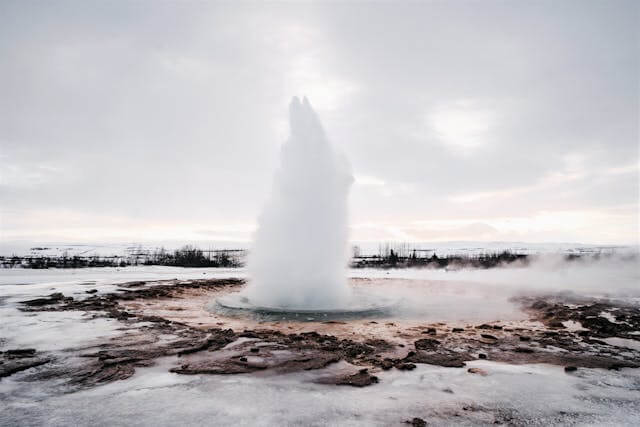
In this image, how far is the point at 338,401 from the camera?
493 centimetres

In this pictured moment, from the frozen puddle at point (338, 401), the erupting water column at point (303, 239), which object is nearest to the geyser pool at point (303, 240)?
the erupting water column at point (303, 239)

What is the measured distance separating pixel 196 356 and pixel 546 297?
51.9ft

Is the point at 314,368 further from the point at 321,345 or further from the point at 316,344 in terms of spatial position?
the point at 316,344

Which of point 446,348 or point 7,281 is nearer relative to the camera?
point 446,348

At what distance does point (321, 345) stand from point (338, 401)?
3.05 m

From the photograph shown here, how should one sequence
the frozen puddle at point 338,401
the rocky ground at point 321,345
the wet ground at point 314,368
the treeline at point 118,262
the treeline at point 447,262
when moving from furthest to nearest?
the treeline at point 447,262
the treeline at point 118,262
the rocky ground at point 321,345
the wet ground at point 314,368
the frozen puddle at point 338,401

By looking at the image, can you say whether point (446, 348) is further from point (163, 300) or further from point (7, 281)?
point (7, 281)

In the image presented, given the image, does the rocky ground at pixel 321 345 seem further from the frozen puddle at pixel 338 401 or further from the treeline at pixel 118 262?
the treeline at pixel 118 262

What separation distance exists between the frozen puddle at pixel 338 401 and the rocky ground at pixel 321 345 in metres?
0.34

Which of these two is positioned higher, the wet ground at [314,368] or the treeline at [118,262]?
the wet ground at [314,368]

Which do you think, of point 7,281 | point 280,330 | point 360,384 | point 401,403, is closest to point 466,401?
point 401,403

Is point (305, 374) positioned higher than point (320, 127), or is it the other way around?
point (320, 127)

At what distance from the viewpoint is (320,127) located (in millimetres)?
16719

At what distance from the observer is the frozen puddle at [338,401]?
442cm
